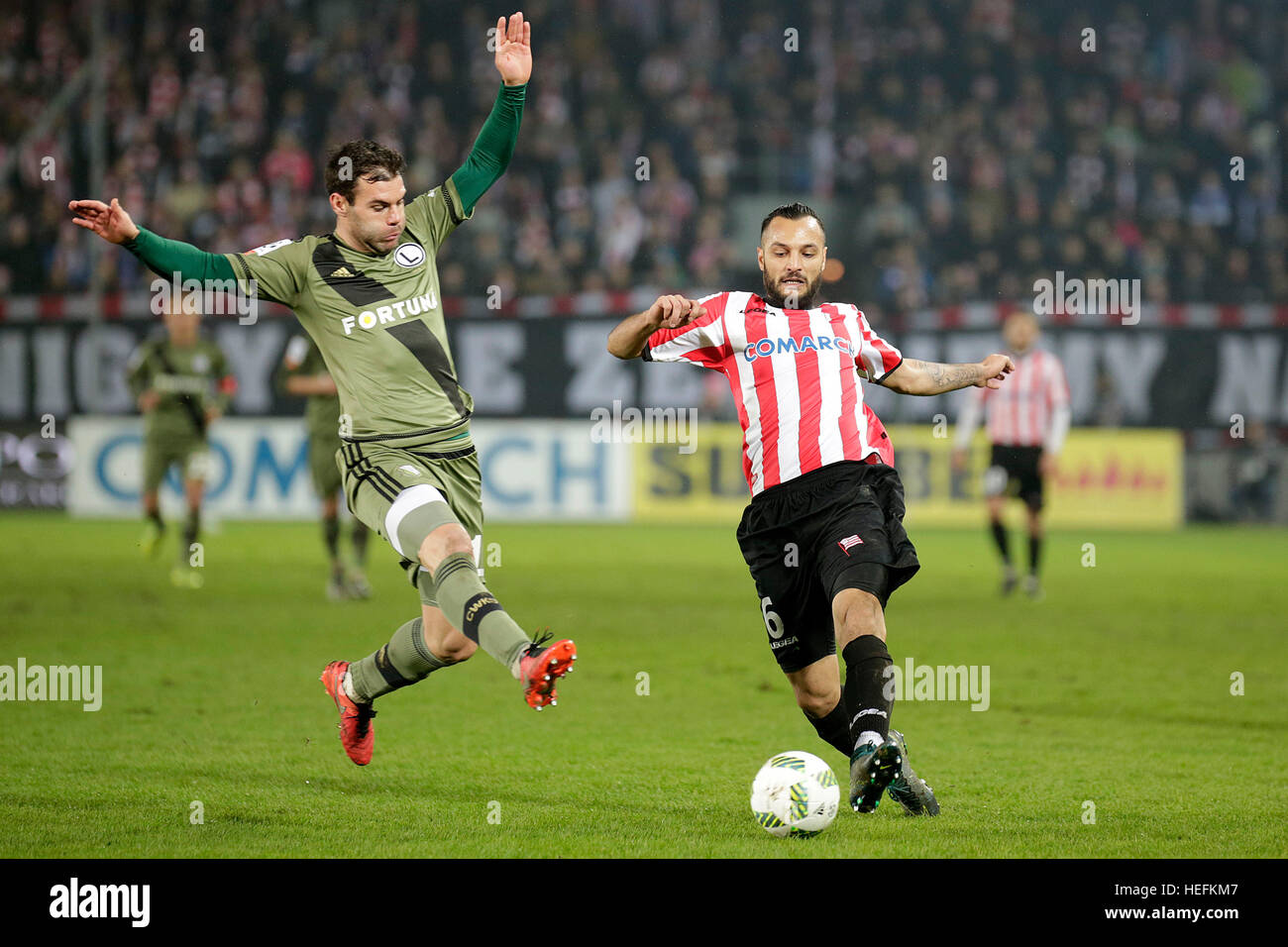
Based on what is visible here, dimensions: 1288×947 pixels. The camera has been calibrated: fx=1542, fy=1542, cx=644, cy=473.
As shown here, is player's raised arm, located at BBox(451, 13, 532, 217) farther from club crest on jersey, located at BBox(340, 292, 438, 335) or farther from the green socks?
the green socks

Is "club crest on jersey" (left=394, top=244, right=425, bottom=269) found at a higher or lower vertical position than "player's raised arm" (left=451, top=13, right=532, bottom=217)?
lower

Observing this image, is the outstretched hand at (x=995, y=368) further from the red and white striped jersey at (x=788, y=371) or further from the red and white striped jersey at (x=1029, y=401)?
the red and white striped jersey at (x=1029, y=401)

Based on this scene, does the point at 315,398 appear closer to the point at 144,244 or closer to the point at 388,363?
the point at 388,363

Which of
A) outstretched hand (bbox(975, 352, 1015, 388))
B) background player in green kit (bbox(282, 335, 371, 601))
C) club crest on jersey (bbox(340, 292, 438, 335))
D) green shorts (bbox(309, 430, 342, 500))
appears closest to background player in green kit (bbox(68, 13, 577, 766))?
club crest on jersey (bbox(340, 292, 438, 335))

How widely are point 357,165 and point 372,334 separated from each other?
1.94 ft

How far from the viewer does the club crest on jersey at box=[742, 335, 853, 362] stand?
5254 mm

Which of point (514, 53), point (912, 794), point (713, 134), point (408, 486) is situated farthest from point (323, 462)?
point (713, 134)

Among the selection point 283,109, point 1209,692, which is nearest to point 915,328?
point 283,109

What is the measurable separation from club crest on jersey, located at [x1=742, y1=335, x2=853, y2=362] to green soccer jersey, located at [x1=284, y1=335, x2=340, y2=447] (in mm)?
6674

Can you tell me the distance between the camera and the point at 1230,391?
64.3 ft

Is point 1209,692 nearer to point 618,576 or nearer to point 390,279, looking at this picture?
point 390,279

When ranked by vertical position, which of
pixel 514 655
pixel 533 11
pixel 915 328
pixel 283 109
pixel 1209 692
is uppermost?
pixel 533 11
